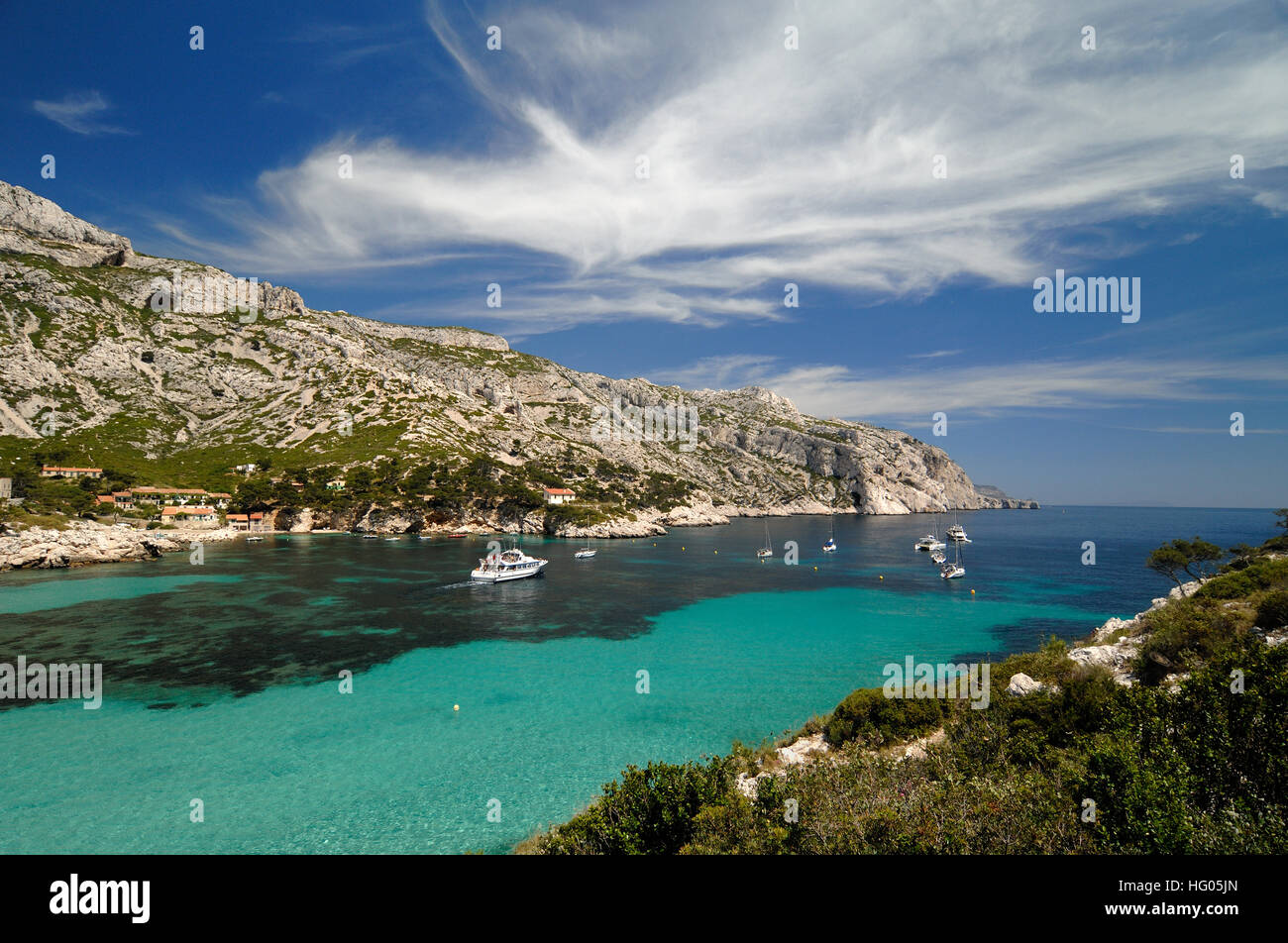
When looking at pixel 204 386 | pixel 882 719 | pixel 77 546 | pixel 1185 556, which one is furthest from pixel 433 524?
pixel 1185 556

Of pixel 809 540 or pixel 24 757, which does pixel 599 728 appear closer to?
pixel 24 757

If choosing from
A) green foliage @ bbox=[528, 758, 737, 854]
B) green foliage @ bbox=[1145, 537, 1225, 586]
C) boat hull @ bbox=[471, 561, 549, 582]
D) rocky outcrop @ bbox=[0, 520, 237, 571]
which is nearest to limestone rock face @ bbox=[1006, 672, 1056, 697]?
green foliage @ bbox=[528, 758, 737, 854]

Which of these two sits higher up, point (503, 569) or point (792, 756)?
point (792, 756)

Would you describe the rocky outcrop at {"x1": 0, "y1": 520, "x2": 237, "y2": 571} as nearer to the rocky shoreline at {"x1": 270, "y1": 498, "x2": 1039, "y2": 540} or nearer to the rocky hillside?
the rocky shoreline at {"x1": 270, "y1": 498, "x2": 1039, "y2": 540}

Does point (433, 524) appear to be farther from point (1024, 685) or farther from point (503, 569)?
point (1024, 685)

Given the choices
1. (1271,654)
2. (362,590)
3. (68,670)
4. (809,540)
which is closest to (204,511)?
(362,590)
